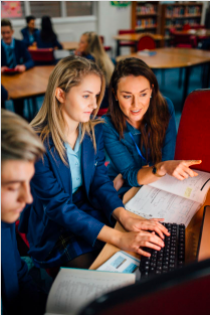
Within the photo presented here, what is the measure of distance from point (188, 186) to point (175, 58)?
3.64 m

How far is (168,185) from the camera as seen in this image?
1.22 metres

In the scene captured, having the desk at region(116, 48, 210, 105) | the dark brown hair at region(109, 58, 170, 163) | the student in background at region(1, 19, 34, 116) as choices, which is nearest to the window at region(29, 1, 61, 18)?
the student in background at region(1, 19, 34, 116)

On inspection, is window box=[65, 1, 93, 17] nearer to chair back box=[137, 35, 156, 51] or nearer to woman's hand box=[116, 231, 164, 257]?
chair back box=[137, 35, 156, 51]

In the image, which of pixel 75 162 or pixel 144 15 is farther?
pixel 144 15

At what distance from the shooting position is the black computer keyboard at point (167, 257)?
0.78 m

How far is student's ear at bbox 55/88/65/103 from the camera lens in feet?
3.86

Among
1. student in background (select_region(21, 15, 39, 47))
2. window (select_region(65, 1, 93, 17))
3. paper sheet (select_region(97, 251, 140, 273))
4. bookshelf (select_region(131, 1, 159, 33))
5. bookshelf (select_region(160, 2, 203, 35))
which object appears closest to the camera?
paper sheet (select_region(97, 251, 140, 273))

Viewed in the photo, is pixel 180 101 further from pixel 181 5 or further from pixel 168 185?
pixel 181 5

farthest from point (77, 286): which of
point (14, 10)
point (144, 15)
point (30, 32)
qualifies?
point (144, 15)

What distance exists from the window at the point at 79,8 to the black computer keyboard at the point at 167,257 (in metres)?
7.69

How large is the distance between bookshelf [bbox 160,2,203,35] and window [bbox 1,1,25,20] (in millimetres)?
3789

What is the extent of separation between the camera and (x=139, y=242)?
2.90ft

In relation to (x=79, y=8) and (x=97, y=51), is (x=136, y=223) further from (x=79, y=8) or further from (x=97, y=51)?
(x=79, y=8)

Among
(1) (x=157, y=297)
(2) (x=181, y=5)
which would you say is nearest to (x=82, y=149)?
(1) (x=157, y=297)
